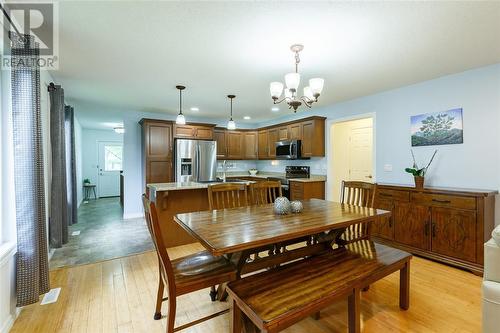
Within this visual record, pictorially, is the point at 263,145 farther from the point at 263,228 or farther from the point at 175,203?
the point at 263,228

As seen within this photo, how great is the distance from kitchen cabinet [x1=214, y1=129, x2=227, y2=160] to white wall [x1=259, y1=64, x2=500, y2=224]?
3.33 meters

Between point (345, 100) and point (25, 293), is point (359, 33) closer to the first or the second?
point (345, 100)

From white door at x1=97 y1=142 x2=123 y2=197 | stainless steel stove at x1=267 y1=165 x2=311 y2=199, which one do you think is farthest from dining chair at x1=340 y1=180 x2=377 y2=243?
white door at x1=97 y1=142 x2=123 y2=197

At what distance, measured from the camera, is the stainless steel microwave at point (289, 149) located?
16.9ft

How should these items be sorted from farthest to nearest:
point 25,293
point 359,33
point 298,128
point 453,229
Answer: point 298,128, point 453,229, point 359,33, point 25,293

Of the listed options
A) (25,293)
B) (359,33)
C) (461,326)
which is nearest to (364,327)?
(461,326)

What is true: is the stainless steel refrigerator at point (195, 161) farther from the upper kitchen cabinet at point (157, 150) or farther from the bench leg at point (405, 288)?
the bench leg at point (405, 288)

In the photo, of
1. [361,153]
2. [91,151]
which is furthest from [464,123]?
[91,151]

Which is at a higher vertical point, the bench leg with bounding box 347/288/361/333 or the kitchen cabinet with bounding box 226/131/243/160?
the kitchen cabinet with bounding box 226/131/243/160

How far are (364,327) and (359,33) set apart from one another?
7.99ft

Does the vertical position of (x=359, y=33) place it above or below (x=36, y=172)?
above

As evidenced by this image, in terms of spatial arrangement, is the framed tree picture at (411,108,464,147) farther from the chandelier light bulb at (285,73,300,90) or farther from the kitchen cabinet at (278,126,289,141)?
the kitchen cabinet at (278,126,289,141)

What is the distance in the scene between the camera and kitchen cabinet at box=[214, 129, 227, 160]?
6188 mm

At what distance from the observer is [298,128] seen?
5223mm
